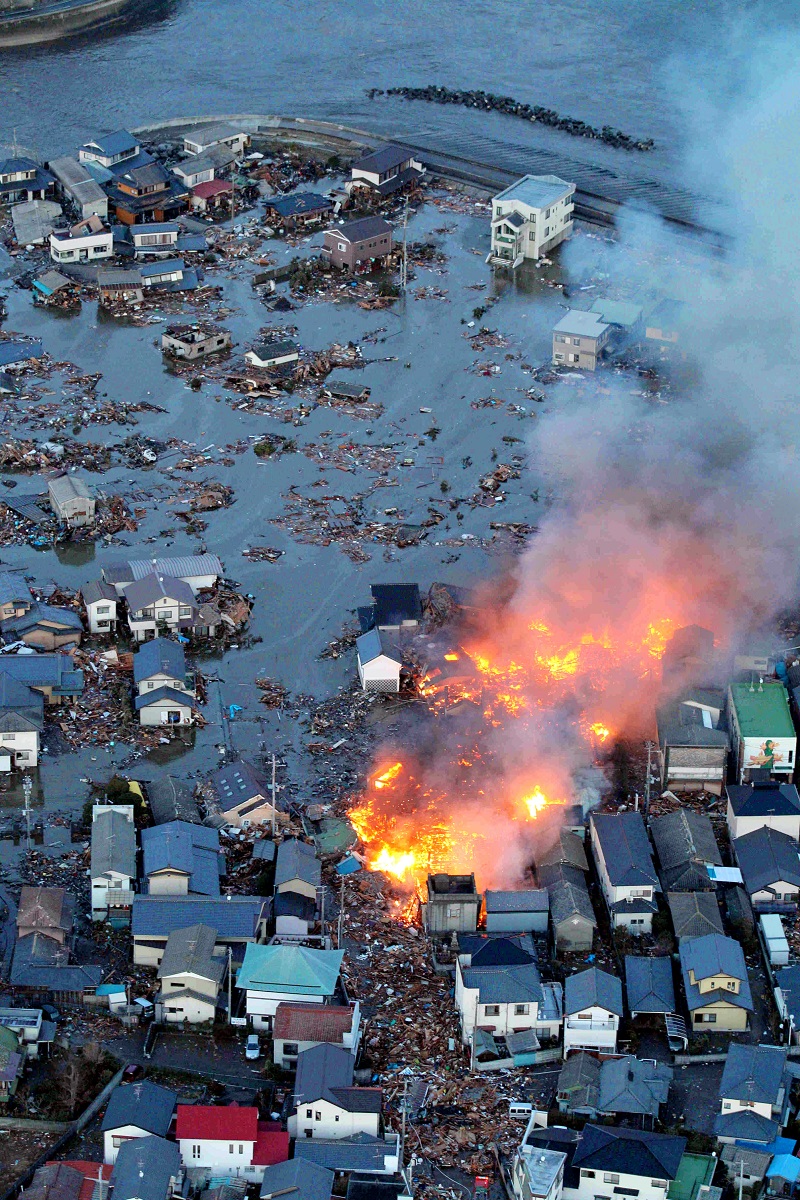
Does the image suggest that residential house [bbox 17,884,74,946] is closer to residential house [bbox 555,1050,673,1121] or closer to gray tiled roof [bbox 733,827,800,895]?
residential house [bbox 555,1050,673,1121]

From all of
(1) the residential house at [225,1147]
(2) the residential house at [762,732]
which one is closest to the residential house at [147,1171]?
(1) the residential house at [225,1147]

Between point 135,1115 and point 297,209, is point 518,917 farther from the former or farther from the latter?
point 297,209

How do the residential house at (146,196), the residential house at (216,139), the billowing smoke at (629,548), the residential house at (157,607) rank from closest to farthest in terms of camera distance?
the billowing smoke at (629,548) < the residential house at (157,607) < the residential house at (146,196) < the residential house at (216,139)

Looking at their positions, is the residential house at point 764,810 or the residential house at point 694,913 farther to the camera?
the residential house at point 764,810

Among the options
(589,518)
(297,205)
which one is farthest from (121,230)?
(589,518)

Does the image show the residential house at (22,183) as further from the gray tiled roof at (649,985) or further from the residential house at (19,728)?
the gray tiled roof at (649,985)

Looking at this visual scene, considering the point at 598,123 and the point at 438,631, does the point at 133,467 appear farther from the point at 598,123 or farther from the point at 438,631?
the point at 598,123
